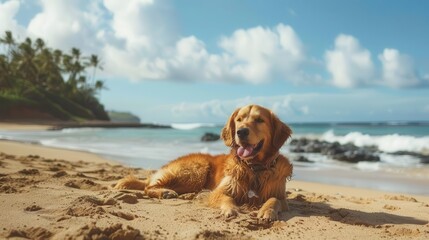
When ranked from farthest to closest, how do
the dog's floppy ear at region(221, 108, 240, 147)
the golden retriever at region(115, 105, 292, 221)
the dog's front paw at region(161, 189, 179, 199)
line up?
the dog's front paw at region(161, 189, 179, 199) < the dog's floppy ear at region(221, 108, 240, 147) < the golden retriever at region(115, 105, 292, 221)

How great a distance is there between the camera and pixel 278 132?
4660mm

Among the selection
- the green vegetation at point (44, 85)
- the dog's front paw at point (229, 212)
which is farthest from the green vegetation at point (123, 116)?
the dog's front paw at point (229, 212)

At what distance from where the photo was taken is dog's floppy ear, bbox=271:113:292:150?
4621 mm

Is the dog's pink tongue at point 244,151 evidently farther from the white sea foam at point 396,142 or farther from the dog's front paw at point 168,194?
the white sea foam at point 396,142

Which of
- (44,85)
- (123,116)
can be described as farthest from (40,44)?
(123,116)

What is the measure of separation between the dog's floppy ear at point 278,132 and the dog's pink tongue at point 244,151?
0.32 metres

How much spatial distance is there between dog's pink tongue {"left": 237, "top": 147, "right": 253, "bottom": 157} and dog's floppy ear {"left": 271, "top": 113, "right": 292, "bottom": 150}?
1.05ft

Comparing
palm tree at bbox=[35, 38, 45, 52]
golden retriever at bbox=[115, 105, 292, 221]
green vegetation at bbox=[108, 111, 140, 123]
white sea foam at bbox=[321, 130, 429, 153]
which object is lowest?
golden retriever at bbox=[115, 105, 292, 221]

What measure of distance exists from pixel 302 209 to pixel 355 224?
2.70 ft

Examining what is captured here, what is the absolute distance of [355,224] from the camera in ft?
13.2

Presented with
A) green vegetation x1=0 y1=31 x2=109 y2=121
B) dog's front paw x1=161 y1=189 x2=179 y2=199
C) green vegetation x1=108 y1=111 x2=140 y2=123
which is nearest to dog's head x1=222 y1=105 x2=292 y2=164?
dog's front paw x1=161 y1=189 x2=179 y2=199

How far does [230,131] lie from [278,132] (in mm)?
572

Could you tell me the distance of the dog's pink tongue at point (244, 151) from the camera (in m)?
4.46

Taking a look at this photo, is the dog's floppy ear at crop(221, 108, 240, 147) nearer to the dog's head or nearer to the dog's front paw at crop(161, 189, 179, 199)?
the dog's head
